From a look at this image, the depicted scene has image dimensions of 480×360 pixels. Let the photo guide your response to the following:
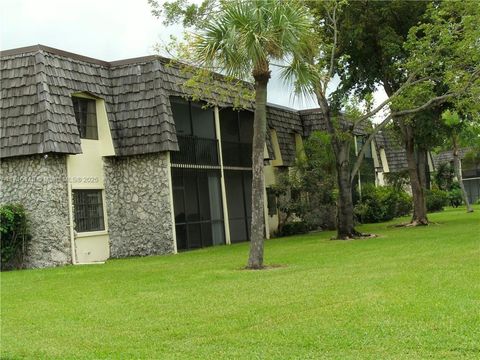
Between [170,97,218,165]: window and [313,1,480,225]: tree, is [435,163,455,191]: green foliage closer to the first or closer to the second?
[313,1,480,225]: tree

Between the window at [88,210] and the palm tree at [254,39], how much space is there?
22.8 ft

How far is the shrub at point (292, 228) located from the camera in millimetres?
28000

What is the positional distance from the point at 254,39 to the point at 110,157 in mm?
8815

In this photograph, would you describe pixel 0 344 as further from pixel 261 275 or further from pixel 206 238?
pixel 206 238

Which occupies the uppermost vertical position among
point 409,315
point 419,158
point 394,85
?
point 394,85

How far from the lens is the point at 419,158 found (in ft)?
105

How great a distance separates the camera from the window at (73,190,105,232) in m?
19.3

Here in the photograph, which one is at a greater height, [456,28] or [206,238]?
[456,28]

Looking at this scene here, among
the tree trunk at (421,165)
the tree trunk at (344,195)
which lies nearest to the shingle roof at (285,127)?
the tree trunk at (421,165)

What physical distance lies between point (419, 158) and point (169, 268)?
19.9m

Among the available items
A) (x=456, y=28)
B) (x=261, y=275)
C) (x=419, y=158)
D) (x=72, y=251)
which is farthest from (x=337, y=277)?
(x=419, y=158)

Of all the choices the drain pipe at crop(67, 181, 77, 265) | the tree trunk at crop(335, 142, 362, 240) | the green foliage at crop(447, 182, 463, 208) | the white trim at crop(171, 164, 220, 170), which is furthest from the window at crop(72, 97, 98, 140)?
the green foliage at crop(447, 182, 463, 208)

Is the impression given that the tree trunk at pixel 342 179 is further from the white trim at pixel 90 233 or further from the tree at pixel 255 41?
the tree at pixel 255 41

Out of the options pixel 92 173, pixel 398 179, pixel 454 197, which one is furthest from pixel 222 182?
pixel 454 197
